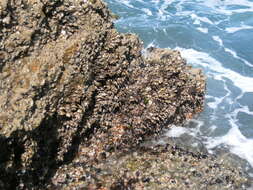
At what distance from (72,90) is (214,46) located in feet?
49.5

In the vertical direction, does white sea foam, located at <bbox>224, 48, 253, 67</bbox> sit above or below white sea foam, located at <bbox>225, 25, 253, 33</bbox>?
below

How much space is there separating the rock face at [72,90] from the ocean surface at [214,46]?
164cm

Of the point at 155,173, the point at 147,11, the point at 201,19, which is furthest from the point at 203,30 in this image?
the point at 155,173

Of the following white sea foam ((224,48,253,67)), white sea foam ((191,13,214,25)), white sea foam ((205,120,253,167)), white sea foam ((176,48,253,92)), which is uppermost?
white sea foam ((191,13,214,25))

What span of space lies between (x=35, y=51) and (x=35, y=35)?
0.34 metres

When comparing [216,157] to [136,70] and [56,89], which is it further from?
[56,89]

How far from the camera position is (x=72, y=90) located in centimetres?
832

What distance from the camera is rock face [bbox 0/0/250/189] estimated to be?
7031 millimetres

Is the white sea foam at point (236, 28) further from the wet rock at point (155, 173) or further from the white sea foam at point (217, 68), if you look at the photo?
the wet rock at point (155, 173)

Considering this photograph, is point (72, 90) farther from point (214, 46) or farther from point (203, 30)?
point (203, 30)

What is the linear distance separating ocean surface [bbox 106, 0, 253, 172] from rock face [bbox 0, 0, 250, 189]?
1639 millimetres

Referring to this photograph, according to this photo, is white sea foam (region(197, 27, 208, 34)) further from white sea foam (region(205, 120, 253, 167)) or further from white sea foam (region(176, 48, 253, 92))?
white sea foam (region(205, 120, 253, 167))

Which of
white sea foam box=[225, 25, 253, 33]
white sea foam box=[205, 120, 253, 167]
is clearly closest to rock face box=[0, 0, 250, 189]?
white sea foam box=[205, 120, 253, 167]

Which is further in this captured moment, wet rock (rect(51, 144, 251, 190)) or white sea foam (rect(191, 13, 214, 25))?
white sea foam (rect(191, 13, 214, 25))
